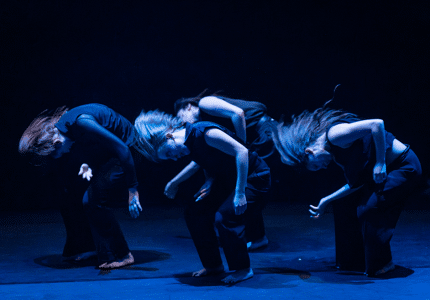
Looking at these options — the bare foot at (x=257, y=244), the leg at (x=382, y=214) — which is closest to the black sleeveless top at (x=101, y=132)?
the bare foot at (x=257, y=244)

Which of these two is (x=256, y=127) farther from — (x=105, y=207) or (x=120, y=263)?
(x=120, y=263)

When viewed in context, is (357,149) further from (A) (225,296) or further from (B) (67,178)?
(B) (67,178)

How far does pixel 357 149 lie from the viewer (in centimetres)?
283

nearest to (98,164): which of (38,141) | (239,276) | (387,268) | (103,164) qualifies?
(103,164)

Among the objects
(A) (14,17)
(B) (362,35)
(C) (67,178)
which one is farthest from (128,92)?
(B) (362,35)

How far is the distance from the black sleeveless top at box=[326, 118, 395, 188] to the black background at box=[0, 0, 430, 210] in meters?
2.67

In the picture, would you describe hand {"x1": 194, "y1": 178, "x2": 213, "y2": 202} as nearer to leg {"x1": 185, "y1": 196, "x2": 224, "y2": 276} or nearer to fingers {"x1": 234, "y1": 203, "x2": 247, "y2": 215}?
leg {"x1": 185, "y1": 196, "x2": 224, "y2": 276}

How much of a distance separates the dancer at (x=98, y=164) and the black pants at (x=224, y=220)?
0.40m

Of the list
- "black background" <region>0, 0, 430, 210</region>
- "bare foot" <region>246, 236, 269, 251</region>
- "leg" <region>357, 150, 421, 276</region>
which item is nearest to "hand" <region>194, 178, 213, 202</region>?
"leg" <region>357, 150, 421, 276</region>

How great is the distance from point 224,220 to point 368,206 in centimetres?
81

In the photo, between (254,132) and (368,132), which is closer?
(368,132)

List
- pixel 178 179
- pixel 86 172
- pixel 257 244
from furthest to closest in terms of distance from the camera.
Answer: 1. pixel 257 244
2. pixel 86 172
3. pixel 178 179

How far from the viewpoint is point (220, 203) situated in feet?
9.48

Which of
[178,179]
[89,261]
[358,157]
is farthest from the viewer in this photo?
[89,261]
